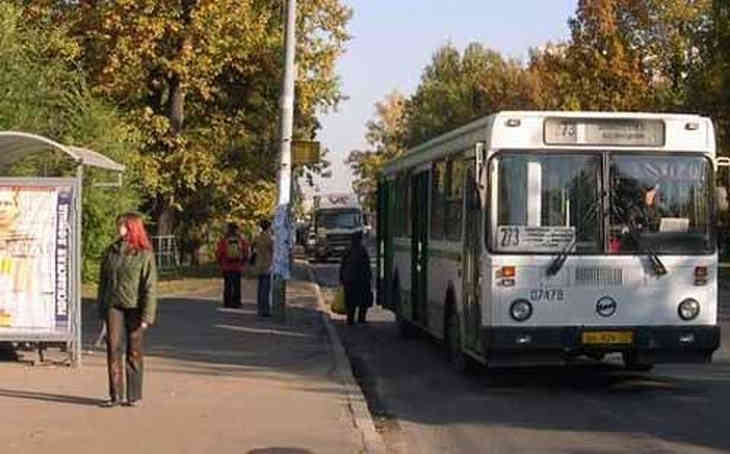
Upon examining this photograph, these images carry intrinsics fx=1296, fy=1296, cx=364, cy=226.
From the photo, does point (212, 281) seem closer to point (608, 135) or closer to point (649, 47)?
point (608, 135)

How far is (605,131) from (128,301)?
5.65 m

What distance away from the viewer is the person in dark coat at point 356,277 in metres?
23.7

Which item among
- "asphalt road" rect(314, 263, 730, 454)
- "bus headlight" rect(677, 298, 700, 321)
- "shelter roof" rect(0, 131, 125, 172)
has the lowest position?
"asphalt road" rect(314, 263, 730, 454)

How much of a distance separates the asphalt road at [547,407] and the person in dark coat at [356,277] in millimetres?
4648

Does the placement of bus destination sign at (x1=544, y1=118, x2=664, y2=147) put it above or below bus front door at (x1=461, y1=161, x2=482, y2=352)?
above

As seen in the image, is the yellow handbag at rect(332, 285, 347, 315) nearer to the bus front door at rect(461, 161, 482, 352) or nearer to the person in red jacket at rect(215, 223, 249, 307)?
the person in red jacket at rect(215, 223, 249, 307)

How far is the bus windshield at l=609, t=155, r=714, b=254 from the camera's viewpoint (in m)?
14.2

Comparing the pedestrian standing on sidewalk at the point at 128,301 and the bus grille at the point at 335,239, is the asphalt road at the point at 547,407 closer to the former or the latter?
the pedestrian standing on sidewalk at the point at 128,301

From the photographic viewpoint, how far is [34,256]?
1539 centimetres

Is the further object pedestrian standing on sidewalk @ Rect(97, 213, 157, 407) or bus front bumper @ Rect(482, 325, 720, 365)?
bus front bumper @ Rect(482, 325, 720, 365)

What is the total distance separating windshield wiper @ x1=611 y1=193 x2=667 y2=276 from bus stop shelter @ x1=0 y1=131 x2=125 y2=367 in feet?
20.6

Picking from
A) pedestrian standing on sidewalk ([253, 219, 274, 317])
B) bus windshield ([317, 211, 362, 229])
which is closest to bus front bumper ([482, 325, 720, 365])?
pedestrian standing on sidewalk ([253, 219, 274, 317])

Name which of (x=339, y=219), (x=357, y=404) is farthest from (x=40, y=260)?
(x=339, y=219)

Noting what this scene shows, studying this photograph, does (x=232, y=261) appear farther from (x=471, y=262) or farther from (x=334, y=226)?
(x=334, y=226)
